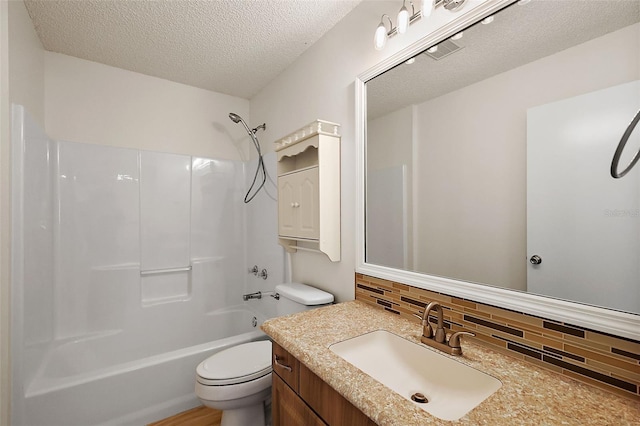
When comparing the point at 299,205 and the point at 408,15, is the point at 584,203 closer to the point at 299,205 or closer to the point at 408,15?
the point at 408,15

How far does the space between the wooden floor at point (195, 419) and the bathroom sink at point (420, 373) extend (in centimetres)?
138

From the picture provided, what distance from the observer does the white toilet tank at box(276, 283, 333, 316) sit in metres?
1.52

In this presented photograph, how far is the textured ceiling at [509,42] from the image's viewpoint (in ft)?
2.46

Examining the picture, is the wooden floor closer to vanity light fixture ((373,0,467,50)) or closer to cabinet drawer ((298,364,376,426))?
cabinet drawer ((298,364,376,426))

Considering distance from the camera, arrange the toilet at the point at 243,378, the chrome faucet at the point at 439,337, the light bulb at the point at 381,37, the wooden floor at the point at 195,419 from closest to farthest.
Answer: the chrome faucet at the point at 439,337
the light bulb at the point at 381,37
the toilet at the point at 243,378
the wooden floor at the point at 195,419

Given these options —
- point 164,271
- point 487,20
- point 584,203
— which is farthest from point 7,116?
point 584,203

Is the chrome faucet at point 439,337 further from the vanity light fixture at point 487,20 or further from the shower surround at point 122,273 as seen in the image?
the shower surround at point 122,273

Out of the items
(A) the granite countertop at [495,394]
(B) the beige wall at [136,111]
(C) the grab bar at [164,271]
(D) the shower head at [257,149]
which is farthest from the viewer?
(D) the shower head at [257,149]

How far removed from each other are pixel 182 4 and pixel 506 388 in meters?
2.17

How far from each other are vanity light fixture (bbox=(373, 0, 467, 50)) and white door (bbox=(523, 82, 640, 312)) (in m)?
0.48

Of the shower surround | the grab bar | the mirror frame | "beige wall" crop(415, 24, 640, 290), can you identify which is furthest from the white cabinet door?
the grab bar

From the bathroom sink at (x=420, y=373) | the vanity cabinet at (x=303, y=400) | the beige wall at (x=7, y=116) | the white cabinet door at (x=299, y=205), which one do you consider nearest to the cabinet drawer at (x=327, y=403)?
the vanity cabinet at (x=303, y=400)

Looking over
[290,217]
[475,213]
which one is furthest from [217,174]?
[475,213]

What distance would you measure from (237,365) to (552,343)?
145 cm
